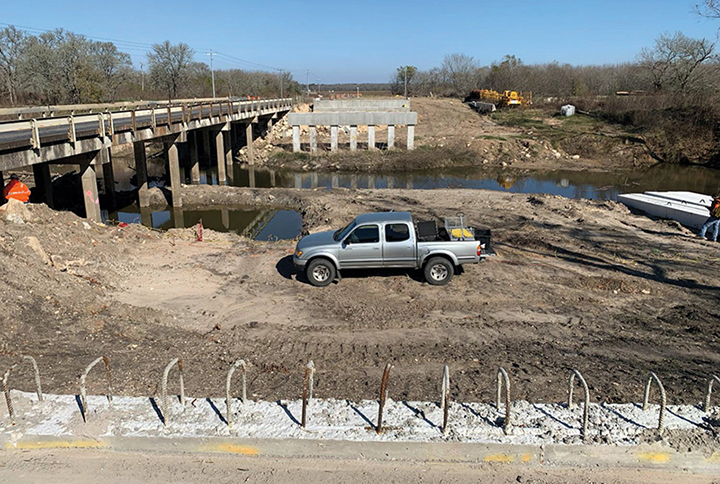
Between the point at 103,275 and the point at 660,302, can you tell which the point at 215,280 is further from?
the point at 660,302

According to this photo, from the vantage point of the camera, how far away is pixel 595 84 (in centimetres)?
9806

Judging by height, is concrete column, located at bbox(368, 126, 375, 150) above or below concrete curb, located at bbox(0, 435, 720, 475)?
above

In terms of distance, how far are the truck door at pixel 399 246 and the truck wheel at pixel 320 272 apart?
1.33m

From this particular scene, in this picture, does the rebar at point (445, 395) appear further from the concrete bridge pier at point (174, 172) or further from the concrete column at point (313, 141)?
the concrete column at point (313, 141)

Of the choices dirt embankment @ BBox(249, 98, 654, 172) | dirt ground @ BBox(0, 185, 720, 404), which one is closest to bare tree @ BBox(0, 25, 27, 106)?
dirt embankment @ BBox(249, 98, 654, 172)

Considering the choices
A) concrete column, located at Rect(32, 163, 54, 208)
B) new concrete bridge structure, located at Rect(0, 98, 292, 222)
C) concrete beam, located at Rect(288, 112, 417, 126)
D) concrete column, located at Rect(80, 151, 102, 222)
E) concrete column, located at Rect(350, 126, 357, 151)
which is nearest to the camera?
new concrete bridge structure, located at Rect(0, 98, 292, 222)

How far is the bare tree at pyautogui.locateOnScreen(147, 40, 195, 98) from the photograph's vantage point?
88.2 metres

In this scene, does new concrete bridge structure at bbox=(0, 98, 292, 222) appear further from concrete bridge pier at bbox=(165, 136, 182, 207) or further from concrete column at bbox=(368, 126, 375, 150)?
concrete column at bbox=(368, 126, 375, 150)

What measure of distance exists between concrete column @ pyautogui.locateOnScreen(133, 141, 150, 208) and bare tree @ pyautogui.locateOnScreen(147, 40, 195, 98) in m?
67.5

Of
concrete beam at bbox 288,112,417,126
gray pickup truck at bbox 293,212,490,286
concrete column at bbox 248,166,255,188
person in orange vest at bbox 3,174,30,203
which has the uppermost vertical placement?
concrete beam at bbox 288,112,417,126

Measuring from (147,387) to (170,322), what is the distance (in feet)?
11.0

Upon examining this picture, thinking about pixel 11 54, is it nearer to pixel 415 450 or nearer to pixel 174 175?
pixel 174 175

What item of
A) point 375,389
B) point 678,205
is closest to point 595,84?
point 678,205

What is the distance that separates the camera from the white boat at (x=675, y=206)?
2072 cm
